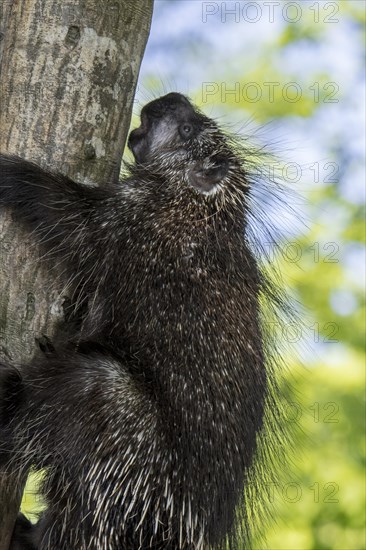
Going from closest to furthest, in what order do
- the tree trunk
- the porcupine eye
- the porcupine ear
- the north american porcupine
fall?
the north american porcupine, the tree trunk, the porcupine ear, the porcupine eye

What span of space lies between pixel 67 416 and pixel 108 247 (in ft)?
2.11

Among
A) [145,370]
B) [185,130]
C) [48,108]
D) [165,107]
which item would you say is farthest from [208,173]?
[145,370]

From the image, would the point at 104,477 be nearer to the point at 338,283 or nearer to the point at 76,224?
the point at 76,224

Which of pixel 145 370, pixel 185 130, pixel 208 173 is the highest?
pixel 185 130

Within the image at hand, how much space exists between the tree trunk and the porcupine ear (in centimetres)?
40

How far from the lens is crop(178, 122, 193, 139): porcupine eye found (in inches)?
135

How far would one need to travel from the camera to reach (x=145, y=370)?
9.29 feet

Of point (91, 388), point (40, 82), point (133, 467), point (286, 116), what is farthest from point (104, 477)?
point (286, 116)

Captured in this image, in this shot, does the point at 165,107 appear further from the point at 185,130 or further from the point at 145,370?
the point at 145,370

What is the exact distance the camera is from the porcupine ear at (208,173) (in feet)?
10.6

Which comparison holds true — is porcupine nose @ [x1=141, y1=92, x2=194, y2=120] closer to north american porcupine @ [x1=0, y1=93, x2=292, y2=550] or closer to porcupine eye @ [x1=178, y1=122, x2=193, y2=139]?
porcupine eye @ [x1=178, y1=122, x2=193, y2=139]

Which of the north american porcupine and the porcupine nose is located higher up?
the porcupine nose

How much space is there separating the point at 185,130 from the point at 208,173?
0.26 metres

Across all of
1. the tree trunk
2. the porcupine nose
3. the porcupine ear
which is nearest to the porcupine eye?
the porcupine nose
